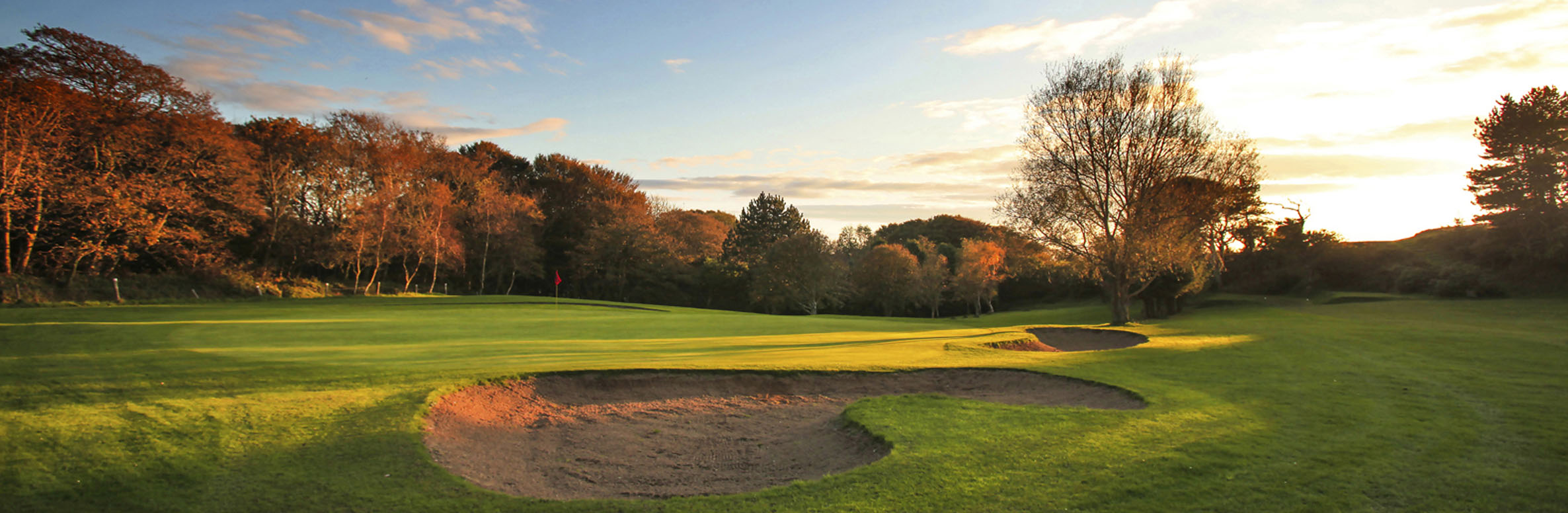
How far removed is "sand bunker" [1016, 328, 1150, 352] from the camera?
65.5ft

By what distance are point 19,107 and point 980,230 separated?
84217 millimetres

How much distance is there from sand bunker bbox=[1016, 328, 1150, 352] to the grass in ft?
11.2

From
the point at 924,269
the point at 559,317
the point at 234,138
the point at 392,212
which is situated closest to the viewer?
the point at 559,317

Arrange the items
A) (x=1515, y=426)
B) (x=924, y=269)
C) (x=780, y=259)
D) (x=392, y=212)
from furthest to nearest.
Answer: (x=924, y=269)
(x=780, y=259)
(x=392, y=212)
(x=1515, y=426)

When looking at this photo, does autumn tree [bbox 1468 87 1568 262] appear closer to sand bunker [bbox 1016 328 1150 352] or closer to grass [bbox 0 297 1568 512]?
grass [bbox 0 297 1568 512]

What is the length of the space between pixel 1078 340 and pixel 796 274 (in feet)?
111

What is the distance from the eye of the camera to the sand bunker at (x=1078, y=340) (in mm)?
19969

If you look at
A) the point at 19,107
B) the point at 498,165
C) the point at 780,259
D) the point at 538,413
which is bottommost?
the point at 538,413

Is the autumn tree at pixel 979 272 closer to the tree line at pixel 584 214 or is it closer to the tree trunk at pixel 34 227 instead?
the tree line at pixel 584 214

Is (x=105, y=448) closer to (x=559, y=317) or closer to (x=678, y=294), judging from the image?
(x=559, y=317)

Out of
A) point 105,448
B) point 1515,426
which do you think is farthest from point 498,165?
point 1515,426

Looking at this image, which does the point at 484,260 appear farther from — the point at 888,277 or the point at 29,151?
the point at 888,277

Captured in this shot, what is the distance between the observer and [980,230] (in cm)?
8675

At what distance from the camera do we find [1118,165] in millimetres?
29688
